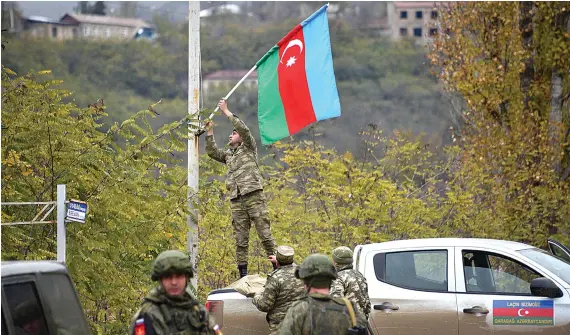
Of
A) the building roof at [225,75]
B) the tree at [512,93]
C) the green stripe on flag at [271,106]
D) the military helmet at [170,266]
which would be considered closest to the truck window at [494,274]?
the green stripe on flag at [271,106]

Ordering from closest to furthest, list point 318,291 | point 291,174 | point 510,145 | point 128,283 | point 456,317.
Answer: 1. point 318,291
2. point 456,317
3. point 128,283
4. point 291,174
5. point 510,145

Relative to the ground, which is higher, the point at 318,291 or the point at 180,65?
the point at 180,65

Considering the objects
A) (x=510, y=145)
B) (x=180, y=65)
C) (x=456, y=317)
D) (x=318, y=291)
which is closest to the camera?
(x=318, y=291)

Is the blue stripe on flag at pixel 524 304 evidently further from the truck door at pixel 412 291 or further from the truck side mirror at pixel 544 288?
the truck door at pixel 412 291

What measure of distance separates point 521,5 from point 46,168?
1417cm

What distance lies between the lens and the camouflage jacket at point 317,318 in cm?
682

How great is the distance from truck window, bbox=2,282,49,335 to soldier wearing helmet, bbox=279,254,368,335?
1575 mm

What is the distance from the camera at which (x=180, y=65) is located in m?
85.8

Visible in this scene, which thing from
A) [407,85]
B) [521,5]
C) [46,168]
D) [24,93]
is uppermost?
[407,85]

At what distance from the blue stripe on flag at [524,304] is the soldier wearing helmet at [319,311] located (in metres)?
4.38

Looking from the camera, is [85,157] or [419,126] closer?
[85,157]

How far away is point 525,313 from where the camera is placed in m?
10.9

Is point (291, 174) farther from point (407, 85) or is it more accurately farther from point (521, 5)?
point (407, 85)

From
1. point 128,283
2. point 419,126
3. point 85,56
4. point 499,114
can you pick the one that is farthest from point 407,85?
point 128,283
